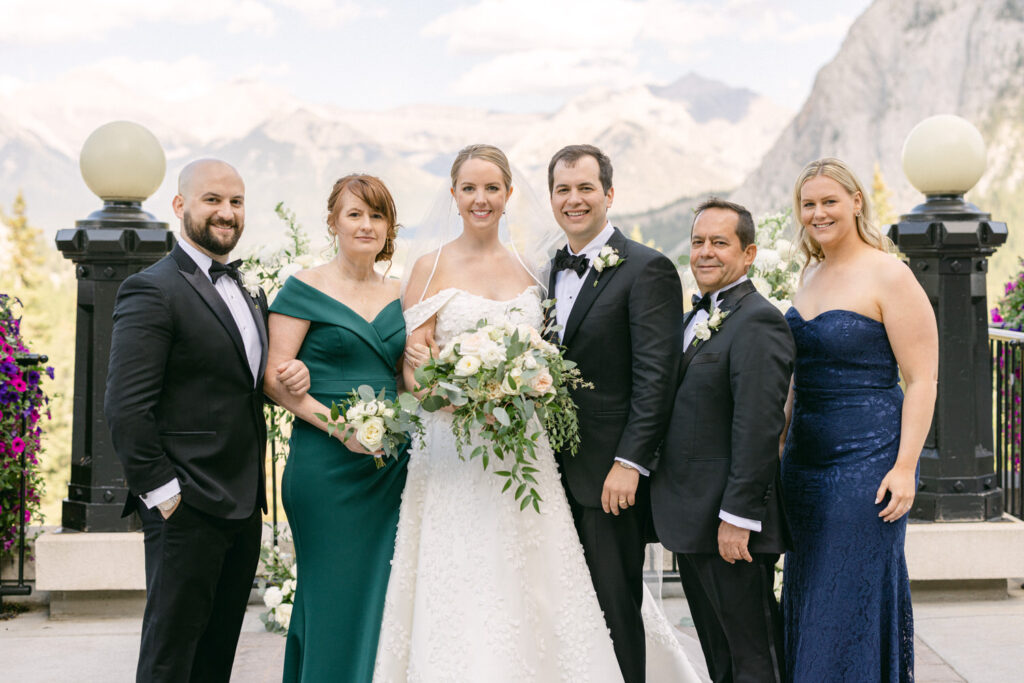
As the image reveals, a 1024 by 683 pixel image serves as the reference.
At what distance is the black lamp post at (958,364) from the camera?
6203 mm

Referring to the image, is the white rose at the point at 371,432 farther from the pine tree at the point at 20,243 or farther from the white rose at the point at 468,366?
the pine tree at the point at 20,243

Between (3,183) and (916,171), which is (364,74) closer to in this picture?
(3,183)

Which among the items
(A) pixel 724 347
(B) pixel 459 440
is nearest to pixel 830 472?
(A) pixel 724 347

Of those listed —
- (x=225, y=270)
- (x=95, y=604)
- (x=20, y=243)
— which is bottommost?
(x=95, y=604)

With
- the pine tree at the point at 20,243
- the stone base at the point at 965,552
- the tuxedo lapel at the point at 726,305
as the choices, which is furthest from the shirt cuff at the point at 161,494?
the pine tree at the point at 20,243

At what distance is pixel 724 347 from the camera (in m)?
3.69

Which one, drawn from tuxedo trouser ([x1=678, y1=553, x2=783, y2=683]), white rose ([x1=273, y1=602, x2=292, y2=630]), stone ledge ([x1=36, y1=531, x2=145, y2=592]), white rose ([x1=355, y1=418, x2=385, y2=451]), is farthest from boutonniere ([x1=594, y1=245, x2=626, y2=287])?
stone ledge ([x1=36, y1=531, x2=145, y2=592])

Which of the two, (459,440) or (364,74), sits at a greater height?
(364,74)

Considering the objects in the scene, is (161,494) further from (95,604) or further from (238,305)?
(95,604)

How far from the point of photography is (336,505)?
158 inches

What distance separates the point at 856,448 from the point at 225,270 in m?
2.50

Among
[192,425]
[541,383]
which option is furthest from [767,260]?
[192,425]

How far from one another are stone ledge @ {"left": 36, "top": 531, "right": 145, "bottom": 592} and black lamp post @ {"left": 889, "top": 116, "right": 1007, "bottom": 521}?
4821 mm

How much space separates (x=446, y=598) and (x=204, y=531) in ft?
3.22
